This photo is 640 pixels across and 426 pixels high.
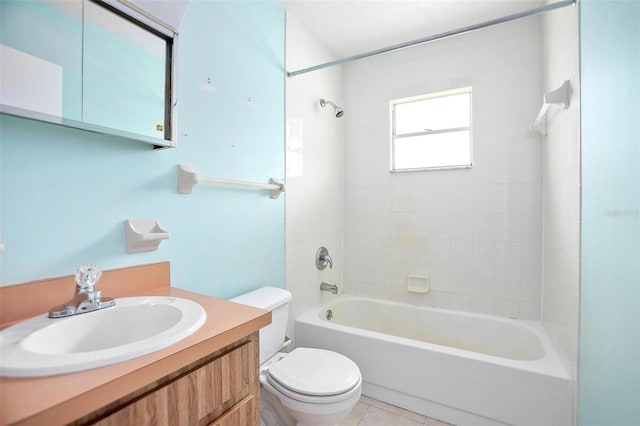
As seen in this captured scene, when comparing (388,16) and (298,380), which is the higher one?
(388,16)

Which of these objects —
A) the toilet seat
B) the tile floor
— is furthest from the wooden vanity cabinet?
the tile floor

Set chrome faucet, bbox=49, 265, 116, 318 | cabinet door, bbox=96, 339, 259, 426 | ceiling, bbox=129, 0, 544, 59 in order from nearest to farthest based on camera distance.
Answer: cabinet door, bbox=96, 339, 259, 426 < chrome faucet, bbox=49, 265, 116, 318 < ceiling, bbox=129, 0, 544, 59

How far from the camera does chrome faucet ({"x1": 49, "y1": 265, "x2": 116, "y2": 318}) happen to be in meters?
0.83

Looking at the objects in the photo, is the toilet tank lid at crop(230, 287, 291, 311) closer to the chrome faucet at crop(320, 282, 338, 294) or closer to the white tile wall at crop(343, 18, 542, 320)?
the chrome faucet at crop(320, 282, 338, 294)

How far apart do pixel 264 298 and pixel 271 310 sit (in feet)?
0.29

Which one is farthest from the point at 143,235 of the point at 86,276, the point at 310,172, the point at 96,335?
the point at 310,172

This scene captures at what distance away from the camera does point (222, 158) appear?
1.49 meters

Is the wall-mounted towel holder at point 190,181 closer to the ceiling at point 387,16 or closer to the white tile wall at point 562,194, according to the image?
the ceiling at point 387,16

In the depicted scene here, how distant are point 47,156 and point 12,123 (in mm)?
111

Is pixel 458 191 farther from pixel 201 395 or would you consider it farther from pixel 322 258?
pixel 201 395

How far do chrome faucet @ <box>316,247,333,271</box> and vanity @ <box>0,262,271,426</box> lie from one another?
4.31 ft

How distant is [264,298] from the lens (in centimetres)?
153

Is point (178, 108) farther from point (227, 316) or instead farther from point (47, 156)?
point (227, 316)

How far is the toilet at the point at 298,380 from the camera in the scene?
1.24 metres
